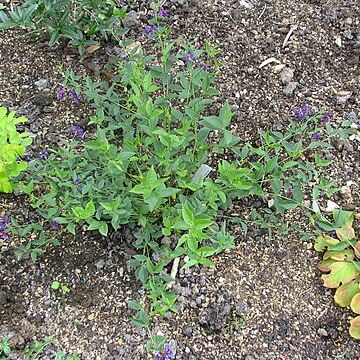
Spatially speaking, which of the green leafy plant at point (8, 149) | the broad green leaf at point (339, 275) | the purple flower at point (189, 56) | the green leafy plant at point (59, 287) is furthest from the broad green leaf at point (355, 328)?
the green leafy plant at point (8, 149)

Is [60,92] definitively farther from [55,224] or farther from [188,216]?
[188,216]

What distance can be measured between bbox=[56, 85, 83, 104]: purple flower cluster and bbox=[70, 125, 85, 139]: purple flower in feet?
0.37

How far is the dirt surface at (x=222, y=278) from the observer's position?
2.02 metres

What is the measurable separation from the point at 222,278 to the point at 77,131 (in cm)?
86

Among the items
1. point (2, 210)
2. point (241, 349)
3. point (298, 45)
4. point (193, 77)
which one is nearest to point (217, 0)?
point (298, 45)

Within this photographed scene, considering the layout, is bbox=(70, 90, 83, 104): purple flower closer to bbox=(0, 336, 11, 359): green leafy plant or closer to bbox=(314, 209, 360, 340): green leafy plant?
bbox=(0, 336, 11, 359): green leafy plant

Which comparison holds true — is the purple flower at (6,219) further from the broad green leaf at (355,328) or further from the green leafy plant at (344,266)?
the broad green leaf at (355,328)

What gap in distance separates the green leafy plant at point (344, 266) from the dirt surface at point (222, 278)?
0.14 feet

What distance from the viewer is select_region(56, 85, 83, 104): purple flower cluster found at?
2.36 meters

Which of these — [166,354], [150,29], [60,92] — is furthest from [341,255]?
[60,92]

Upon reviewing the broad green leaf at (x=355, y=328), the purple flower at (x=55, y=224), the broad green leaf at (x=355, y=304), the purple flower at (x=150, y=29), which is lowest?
the broad green leaf at (x=355, y=328)

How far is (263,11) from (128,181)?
1.28m

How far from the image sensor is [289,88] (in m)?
2.55

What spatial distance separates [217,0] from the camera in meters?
2.86
